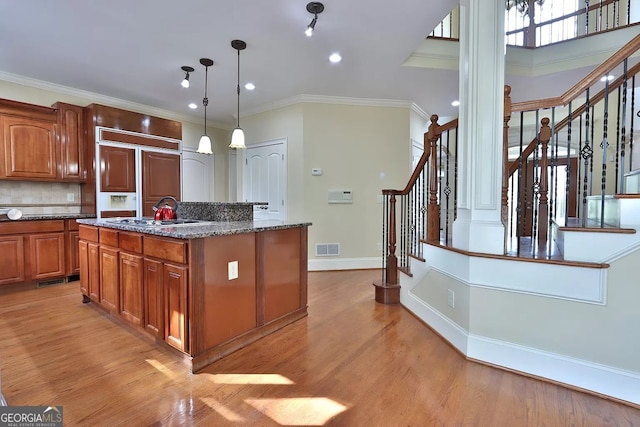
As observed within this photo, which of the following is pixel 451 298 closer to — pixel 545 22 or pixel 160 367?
pixel 160 367

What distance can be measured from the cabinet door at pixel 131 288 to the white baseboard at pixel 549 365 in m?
2.43

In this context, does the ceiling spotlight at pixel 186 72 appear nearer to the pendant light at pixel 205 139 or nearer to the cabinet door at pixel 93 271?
the pendant light at pixel 205 139

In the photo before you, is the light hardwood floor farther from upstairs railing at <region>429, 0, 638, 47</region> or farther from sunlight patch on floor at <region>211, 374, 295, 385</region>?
upstairs railing at <region>429, 0, 638, 47</region>

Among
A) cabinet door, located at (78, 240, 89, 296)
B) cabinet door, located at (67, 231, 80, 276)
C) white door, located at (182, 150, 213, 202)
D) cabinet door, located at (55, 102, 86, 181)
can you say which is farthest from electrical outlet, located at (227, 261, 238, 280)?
white door, located at (182, 150, 213, 202)

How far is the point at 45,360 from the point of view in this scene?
84.8 inches

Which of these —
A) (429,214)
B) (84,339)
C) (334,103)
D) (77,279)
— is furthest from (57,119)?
(429,214)

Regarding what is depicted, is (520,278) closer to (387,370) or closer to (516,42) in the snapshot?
(387,370)

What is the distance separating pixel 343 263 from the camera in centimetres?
496

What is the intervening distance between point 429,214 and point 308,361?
164cm

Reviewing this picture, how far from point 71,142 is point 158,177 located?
1177 mm

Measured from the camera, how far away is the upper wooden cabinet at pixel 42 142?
12.5ft

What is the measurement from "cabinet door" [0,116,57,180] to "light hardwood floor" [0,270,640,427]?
2113mm

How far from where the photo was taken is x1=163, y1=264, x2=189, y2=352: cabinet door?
81.2 inches

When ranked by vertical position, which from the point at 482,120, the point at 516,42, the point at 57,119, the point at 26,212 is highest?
the point at 516,42
